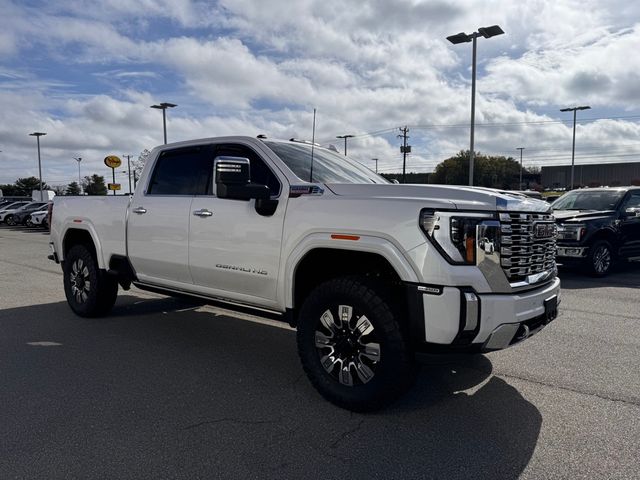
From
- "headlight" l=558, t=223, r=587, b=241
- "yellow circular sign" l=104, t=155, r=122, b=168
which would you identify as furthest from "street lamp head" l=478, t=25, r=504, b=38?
"yellow circular sign" l=104, t=155, r=122, b=168

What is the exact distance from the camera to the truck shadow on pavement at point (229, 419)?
3.07 meters

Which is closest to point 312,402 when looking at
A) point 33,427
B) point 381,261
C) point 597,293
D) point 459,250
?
point 381,261

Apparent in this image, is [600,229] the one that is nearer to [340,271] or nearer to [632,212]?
[632,212]

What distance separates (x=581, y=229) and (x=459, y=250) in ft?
25.4

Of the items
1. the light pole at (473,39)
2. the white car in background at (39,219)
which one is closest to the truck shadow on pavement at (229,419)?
the light pole at (473,39)

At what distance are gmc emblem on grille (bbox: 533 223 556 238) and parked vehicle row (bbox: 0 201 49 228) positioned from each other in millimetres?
32257

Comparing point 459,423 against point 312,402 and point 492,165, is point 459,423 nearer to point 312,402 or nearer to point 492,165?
point 312,402

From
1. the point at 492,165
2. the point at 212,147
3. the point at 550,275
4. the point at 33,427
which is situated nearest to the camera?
the point at 33,427

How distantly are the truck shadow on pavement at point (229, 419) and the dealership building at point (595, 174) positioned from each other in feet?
282

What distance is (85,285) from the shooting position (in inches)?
265

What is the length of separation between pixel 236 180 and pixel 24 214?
37.3m

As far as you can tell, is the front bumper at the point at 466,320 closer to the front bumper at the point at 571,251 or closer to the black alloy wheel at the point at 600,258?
the front bumper at the point at 571,251

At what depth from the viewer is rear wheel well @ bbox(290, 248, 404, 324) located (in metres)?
3.73

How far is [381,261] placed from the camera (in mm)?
3844
